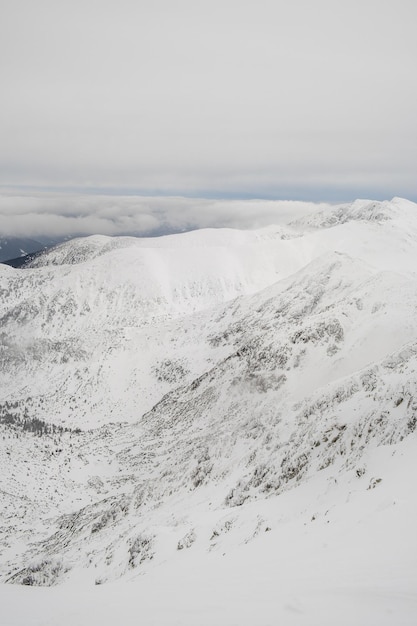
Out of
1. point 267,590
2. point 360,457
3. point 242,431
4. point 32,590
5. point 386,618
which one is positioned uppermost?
point 386,618

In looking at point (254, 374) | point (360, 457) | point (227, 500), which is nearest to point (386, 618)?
point (360, 457)

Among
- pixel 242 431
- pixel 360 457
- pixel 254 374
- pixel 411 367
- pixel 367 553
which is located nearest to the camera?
pixel 367 553

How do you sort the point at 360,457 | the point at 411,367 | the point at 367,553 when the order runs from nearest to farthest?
the point at 367,553 < the point at 360,457 < the point at 411,367

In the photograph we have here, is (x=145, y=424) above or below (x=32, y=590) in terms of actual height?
below

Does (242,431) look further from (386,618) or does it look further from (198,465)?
(386,618)

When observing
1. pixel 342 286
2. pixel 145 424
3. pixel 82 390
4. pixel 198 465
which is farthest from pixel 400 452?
pixel 82 390

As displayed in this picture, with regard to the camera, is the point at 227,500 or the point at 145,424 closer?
the point at 227,500

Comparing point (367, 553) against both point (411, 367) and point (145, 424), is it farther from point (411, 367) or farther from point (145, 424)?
point (145, 424)
